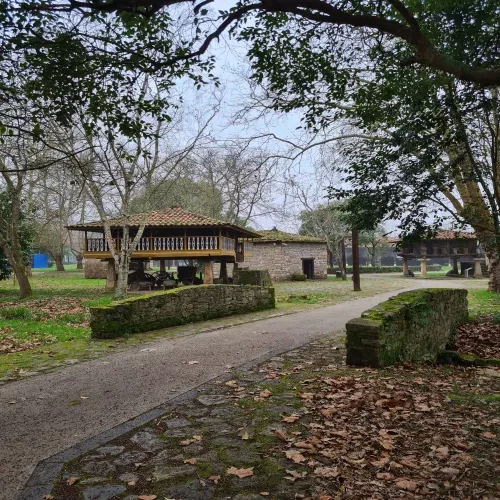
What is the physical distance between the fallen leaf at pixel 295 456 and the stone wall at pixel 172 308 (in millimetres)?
5927

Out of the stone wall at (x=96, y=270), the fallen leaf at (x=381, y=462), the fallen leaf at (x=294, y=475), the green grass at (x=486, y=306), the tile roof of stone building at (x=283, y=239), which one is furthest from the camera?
the stone wall at (x=96, y=270)

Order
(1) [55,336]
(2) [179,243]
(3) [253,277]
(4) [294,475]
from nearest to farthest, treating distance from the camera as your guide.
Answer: (4) [294,475], (1) [55,336], (3) [253,277], (2) [179,243]

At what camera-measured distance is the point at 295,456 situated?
3.27m

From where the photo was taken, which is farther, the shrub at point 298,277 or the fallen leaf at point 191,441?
the shrub at point 298,277

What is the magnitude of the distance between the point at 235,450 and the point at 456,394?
3053 mm

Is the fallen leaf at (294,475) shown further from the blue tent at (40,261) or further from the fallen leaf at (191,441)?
the blue tent at (40,261)

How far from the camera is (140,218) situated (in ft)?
78.6

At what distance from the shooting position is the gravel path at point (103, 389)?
351 centimetres

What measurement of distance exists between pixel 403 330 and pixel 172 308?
510 cm

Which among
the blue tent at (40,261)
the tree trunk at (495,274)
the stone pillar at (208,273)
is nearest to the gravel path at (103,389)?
the tree trunk at (495,274)

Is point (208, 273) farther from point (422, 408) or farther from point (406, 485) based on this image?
point (406, 485)

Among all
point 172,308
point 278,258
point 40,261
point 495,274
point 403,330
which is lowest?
point 403,330

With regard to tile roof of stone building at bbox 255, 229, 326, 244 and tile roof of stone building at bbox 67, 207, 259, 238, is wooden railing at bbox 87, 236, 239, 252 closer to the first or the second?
tile roof of stone building at bbox 67, 207, 259, 238

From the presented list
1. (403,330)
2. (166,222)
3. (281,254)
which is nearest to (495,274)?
(403,330)
